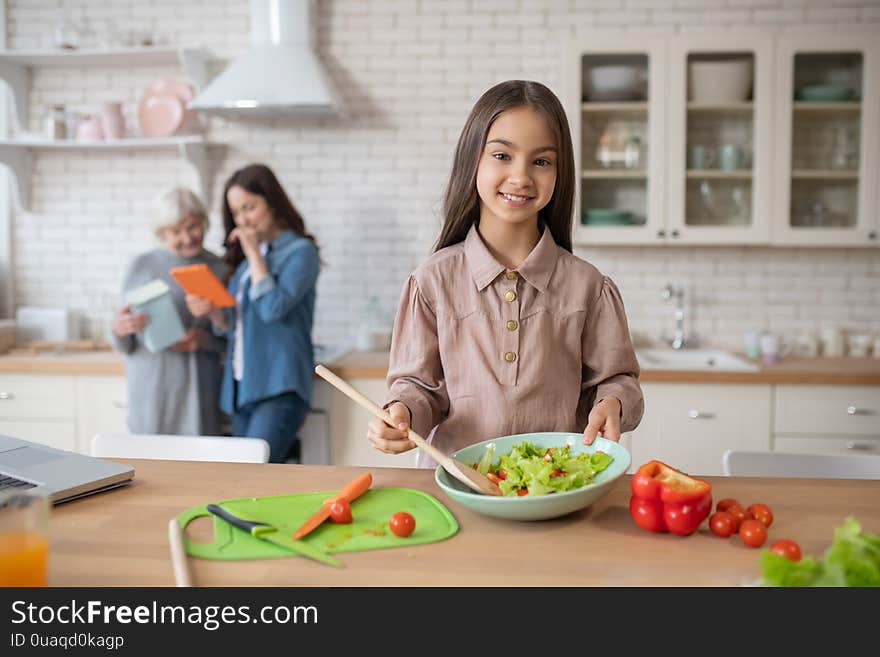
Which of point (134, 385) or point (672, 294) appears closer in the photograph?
point (134, 385)

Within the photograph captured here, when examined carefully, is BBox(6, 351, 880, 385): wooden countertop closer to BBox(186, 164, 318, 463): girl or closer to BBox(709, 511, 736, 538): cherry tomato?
BBox(186, 164, 318, 463): girl

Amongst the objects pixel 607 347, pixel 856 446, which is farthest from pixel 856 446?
pixel 607 347

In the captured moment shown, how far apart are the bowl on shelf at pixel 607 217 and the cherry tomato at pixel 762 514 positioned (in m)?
2.47

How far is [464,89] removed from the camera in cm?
389

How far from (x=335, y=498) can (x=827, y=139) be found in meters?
3.10

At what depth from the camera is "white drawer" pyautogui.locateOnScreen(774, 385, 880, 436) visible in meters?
3.19

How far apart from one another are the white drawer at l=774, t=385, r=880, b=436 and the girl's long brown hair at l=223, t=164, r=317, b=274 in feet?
6.45

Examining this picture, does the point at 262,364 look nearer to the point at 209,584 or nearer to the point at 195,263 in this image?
the point at 195,263

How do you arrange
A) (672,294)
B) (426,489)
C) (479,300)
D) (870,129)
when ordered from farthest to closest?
1. (672,294)
2. (870,129)
3. (479,300)
4. (426,489)

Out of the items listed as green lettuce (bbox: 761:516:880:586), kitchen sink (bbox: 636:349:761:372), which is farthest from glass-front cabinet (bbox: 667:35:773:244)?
green lettuce (bbox: 761:516:880:586)

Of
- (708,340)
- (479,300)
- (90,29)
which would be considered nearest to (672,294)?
(708,340)

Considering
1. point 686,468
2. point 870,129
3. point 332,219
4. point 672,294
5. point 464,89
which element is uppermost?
point 464,89

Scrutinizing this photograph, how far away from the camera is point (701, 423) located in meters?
3.25

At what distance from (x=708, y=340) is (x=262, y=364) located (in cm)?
213
